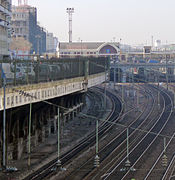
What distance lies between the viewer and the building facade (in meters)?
114

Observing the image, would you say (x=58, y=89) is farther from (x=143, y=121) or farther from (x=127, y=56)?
(x=127, y=56)

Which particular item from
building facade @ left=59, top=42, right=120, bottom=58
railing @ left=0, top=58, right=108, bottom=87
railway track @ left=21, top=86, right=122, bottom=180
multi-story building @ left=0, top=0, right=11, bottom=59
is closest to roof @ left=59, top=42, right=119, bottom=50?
building facade @ left=59, top=42, right=120, bottom=58

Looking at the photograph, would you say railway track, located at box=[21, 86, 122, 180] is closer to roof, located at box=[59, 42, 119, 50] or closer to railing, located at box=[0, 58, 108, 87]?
railing, located at box=[0, 58, 108, 87]

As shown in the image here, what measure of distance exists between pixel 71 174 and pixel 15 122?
17.2 ft

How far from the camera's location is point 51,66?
31.6 metres

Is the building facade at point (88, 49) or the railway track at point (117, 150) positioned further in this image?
the building facade at point (88, 49)

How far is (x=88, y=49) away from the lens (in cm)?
11706

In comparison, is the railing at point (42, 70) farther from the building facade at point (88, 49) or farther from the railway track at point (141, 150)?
the building facade at point (88, 49)

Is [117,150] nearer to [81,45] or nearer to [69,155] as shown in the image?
[69,155]

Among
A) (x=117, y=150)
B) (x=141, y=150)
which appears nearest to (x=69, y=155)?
(x=117, y=150)

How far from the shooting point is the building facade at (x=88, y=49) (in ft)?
372

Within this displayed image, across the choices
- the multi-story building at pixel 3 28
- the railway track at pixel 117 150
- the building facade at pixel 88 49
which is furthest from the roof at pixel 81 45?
the railway track at pixel 117 150

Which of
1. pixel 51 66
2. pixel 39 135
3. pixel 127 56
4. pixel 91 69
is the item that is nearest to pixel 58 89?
pixel 51 66

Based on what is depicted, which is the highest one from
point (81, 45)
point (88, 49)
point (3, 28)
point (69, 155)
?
point (3, 28)
